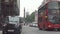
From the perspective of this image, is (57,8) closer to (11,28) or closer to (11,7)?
(11,28)

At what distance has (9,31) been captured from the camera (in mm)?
25734

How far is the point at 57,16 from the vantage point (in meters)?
33.8

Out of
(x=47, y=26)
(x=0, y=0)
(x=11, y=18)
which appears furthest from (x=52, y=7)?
(x=0, y=0)

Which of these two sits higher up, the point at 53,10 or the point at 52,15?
the point at 53,10

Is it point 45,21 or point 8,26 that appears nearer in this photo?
point 8,26

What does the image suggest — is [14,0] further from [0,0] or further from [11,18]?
[11,18]

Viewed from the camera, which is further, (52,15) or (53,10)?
(52,15)

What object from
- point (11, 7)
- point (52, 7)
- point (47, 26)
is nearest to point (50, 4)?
point (52, 7)

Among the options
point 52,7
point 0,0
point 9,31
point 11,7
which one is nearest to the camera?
point 9,31

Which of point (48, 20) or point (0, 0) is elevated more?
point (0, 0)

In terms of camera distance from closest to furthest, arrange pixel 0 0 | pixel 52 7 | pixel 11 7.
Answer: pixel 52 7 → pixel 0 0 → pixel 11 7

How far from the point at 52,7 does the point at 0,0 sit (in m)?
21.7

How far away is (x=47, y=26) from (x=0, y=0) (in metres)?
20.8

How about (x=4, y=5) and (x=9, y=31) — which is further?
(x=4, y=5)
